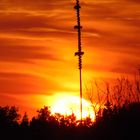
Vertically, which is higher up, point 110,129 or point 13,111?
point 13,111

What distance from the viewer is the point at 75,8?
41.5 m

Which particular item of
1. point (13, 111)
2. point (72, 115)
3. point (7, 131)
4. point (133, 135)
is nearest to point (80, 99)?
point (72, 115)

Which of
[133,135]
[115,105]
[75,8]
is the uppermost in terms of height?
[75,8]

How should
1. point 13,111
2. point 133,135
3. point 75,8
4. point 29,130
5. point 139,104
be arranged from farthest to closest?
1. point 13,111
2. point 75,8
3. point 29,130
4. point 139,104
5. point 133,135

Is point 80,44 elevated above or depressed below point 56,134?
above

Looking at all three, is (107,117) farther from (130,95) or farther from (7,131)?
(7,131)

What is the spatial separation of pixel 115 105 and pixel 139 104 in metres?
1.29

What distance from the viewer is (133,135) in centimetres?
3203

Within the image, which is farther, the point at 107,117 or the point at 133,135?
the point at 107,117

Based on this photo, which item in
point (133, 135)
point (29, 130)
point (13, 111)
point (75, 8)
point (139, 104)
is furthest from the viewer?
point (13, 111)

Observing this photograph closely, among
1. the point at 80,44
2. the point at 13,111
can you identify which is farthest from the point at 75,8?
the point at 13,111

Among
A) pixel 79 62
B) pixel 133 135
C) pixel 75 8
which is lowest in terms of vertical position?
pixel 133 135

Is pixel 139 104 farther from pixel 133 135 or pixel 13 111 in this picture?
pixel 13 111

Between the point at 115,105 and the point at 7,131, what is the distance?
7.28 m
